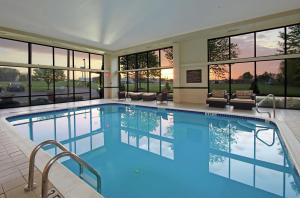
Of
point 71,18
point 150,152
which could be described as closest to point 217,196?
point 150,152

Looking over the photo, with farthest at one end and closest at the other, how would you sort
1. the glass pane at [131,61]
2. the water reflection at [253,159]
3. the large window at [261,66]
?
the glass pane at [131,61] < the large window at [261,66] < the water reflection at [253,159]

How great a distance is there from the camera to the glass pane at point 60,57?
1180 centimetres

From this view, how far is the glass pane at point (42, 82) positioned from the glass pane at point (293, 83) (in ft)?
42.2

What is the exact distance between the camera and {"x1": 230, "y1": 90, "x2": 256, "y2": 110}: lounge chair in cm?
799

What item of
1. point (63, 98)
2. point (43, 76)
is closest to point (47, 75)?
point (43, 76)

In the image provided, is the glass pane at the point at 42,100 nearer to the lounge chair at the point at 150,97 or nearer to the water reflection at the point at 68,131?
the water reflection at the point at 68,131

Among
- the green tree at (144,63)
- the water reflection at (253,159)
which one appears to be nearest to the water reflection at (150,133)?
the water reflection at (253,159)

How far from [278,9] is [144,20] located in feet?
16.0

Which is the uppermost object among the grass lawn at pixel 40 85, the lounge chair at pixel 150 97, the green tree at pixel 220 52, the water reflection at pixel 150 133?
the green tree at pixel 220 52

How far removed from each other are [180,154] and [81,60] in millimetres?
11449

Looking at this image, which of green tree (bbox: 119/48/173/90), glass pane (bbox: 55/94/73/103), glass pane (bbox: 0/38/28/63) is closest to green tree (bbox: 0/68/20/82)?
glass pane (bbox: 0/38/28/63)

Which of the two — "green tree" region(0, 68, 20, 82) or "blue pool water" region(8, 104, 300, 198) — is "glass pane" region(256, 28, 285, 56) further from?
"green tree" region(0, 68, 20, 82)

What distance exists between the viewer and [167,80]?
499 inches

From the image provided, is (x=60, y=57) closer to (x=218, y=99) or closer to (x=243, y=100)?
(x=218, y=99)
